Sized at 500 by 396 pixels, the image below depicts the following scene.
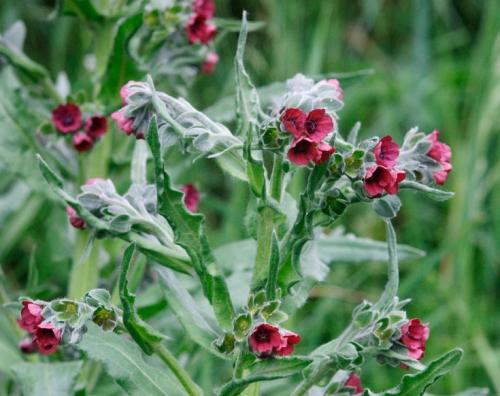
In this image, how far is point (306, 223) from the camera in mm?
1196

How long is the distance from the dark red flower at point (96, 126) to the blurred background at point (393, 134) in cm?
28

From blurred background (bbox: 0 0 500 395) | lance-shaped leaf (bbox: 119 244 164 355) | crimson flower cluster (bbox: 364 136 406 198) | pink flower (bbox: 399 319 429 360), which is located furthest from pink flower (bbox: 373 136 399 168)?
blurred background (bbox: 0 0 500 395)

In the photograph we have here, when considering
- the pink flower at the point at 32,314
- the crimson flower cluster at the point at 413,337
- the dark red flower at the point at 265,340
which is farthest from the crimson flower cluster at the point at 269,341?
the pink flower at the point at 32,314

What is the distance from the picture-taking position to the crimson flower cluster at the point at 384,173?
1.13m

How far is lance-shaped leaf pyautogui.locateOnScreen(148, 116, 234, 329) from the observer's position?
3.93ft

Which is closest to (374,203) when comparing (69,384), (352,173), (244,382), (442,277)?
(352,173)

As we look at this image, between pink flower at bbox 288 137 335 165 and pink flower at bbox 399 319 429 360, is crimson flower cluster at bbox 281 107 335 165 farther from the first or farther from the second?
pink flower at bbox 399 319 429 360

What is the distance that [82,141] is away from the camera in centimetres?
166

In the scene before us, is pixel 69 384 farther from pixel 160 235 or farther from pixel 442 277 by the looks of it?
pixel 442 277

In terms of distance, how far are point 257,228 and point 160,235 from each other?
0.46 feet

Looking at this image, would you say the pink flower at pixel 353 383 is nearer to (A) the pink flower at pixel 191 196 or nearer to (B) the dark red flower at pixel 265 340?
(B) the dark red flower at pixel 265 340

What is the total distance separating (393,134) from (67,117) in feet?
5.35

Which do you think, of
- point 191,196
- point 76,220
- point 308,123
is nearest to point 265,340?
point 308,123

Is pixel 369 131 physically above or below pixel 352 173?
below
